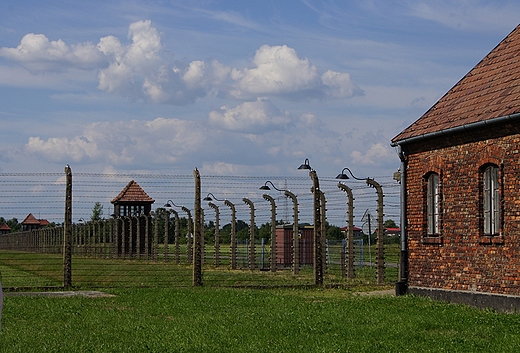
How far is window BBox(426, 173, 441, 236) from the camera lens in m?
19.0

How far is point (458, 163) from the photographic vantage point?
58.6ft

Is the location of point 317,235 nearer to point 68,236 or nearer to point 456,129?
point 456,129

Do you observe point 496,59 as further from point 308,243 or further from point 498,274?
point 308,243

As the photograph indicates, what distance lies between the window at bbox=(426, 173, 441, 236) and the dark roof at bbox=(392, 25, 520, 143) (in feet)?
3.83

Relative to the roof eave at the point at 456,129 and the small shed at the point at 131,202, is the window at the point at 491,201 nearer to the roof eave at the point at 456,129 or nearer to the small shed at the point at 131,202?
the roof eave at the point at 456,129

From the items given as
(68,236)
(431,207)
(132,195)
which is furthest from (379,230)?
(132,195)

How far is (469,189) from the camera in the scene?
57.5 ft

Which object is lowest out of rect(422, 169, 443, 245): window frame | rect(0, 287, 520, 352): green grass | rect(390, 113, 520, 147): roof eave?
rect(0, 287, 520, 352): green grass

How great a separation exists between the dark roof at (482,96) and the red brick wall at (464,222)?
0.39 metres

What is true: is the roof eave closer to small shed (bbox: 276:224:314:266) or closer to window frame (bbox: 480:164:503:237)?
window frame (bbox: 480:164:503:237)

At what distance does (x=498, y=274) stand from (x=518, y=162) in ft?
7.76

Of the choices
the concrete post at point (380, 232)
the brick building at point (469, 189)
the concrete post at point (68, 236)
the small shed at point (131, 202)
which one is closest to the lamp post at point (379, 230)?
the concrete post at point (380, 232)

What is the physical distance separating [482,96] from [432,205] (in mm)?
2832

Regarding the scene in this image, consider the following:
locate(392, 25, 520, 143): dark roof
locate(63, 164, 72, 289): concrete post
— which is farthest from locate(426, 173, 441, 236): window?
locate(63, 164, 72, 289): concrete post
